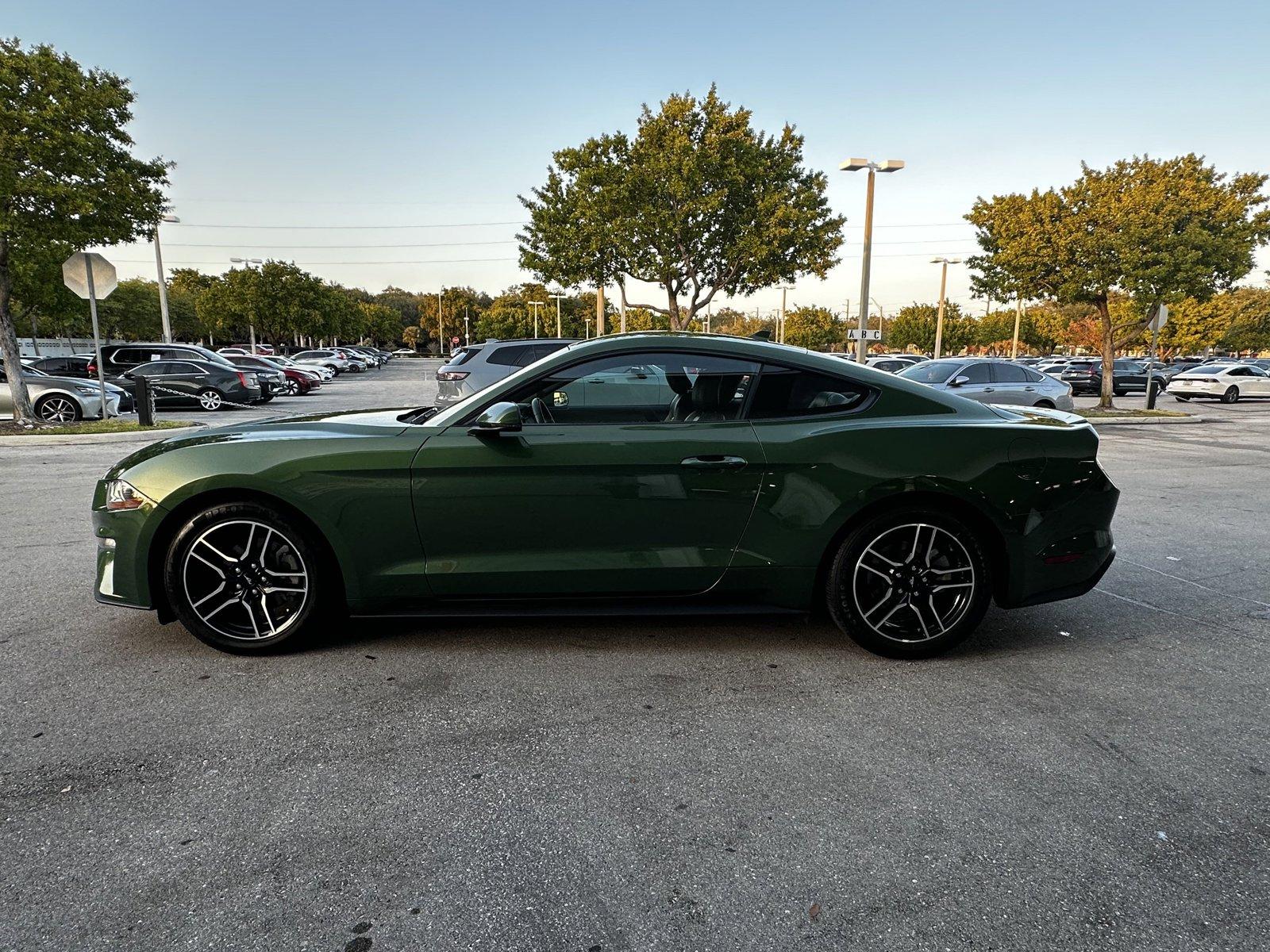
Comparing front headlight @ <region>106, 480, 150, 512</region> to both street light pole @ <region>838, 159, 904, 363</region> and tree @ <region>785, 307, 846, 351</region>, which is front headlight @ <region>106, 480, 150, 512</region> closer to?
street light pole @ <region>838, 159, 904, 363</region>

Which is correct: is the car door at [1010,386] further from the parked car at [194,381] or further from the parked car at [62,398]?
the parked car at [62,398]

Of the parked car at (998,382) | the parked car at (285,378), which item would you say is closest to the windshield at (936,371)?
the parked car at (998,382)

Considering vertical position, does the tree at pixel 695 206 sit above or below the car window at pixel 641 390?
above

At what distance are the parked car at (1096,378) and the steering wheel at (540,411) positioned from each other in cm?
3414

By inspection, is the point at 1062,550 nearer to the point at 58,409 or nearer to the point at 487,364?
the point at 487,364

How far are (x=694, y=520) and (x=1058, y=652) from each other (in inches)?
78.7

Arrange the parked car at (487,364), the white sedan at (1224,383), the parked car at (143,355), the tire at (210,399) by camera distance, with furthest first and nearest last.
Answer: the white sedan at (1224,383), the parked car at (143,355), the tire at (210,399), the parked car at (487,364)

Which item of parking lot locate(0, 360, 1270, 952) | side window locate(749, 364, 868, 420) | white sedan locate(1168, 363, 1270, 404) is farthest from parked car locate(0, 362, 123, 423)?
white sedan locate(1168, 363, 1270, 404)

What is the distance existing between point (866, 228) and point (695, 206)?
5.41 meters

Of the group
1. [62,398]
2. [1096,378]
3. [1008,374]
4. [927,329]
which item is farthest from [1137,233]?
[927,329]

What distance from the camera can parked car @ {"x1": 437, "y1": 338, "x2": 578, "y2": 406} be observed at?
12102mm

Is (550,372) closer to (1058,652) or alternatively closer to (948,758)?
(948,758)

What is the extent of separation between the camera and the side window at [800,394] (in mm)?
3584

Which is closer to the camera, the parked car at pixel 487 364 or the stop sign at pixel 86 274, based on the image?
the parked car at pixel 487 364
